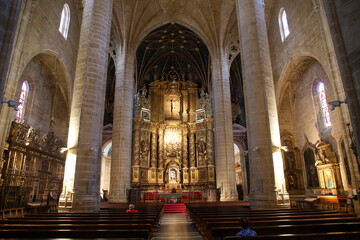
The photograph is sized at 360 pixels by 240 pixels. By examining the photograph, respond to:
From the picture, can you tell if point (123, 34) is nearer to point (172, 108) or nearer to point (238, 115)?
point (172, 108)

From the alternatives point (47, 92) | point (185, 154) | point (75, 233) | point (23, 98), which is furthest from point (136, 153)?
point (75, 233)

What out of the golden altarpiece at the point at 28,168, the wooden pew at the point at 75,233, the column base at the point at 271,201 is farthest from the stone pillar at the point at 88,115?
the column base at the point at 271,201

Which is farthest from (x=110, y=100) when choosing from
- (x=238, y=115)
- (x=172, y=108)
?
(x=238, y=115)

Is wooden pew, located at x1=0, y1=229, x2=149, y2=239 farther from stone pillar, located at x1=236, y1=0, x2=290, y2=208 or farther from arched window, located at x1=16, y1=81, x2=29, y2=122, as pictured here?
arched window, located at x1=16, y1=81, x2=29, y2=122

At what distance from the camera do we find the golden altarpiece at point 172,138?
25798mm

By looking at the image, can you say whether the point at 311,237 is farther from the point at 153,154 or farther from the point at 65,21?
the point at 153,154

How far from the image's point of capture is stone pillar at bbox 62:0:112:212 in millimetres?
10047

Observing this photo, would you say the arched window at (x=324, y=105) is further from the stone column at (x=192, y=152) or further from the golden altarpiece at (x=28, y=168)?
the golden altarpiece at (x=28, y=168)

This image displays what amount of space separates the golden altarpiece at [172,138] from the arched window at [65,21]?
10.9 m

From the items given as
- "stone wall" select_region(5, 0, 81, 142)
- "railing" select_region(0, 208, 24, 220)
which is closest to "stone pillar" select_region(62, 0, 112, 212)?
"railing" select_region(0, 208, 24, 220)

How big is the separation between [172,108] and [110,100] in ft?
24.2

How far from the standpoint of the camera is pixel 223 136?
20.0 m

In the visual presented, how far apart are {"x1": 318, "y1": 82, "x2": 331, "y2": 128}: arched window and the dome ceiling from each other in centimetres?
1371

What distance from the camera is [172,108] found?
29859mm
